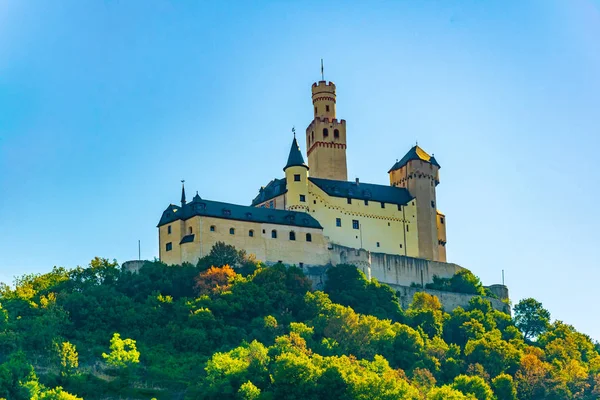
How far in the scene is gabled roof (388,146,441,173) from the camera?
112 m

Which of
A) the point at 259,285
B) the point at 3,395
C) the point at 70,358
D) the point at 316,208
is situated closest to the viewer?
the point at 3,395

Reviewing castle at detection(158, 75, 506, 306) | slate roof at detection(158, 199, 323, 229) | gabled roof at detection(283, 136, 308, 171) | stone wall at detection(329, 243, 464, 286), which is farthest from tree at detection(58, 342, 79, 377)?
gabled roof at detection(283, 136, 308, 171)

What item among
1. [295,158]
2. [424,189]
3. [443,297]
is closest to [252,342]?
[295,158]

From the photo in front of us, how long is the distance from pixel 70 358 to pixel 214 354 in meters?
9.01

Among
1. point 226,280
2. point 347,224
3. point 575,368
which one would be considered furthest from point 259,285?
point 575,368

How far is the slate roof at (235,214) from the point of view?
96.3 m

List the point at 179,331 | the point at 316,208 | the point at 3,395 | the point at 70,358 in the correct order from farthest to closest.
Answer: the point at 316,208, the point at 179,331, the point at 70,358, the point at 3,395

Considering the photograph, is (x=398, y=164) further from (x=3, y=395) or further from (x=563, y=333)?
(x=3, y=395)

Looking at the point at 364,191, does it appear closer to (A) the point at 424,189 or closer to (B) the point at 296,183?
(A) the point at 424,189

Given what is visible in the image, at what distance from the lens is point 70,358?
79.4 metres

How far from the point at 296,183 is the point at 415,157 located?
13.7 metres

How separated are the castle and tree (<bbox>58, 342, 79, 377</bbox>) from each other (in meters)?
16.8

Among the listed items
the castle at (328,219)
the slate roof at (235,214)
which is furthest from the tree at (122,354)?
the slate roof at (235,214)

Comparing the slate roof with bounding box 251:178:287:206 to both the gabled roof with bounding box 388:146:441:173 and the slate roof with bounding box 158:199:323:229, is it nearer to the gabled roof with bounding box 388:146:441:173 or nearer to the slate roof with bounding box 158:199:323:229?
the slate roof with bounding box 158:199:323:229
